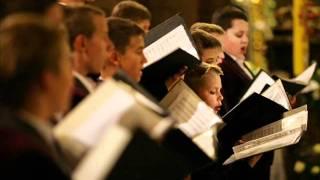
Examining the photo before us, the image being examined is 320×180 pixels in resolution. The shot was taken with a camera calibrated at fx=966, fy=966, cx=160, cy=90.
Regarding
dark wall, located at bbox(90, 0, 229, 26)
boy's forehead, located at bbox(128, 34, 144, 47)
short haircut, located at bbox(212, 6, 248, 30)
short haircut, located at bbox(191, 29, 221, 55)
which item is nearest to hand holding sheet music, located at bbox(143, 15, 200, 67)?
boy's forehead, located at bbox(128, 34, 144, 47)

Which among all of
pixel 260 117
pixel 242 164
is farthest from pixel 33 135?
pixel 242 164

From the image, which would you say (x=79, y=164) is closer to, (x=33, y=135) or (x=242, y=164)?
(x=33, y=135)

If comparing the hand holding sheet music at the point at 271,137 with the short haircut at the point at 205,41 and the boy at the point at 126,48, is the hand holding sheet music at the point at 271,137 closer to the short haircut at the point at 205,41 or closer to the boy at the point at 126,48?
the short haircut at the point at 205,41

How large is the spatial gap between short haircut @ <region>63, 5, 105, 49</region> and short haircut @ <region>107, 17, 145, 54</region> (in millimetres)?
316

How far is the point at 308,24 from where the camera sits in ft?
23.9

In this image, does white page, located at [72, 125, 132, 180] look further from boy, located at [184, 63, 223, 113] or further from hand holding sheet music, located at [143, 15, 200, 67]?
boy, located at [184, 63, 223, 113]

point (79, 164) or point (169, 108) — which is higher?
point (79, 164)

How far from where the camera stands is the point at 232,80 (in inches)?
205

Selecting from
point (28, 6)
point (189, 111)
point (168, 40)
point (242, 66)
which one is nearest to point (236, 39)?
point (242, 66)

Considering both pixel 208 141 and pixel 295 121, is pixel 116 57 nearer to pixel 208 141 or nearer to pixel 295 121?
pixel 208 141

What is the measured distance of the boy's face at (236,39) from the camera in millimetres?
5781

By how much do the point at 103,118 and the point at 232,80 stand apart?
119 inches

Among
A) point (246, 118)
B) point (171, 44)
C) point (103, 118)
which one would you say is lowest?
point (246, 118)

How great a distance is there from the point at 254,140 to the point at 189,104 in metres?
0.90
